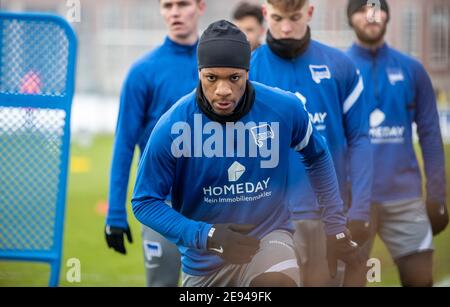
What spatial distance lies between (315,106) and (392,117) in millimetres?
788

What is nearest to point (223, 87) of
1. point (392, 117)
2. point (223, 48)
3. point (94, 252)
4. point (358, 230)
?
point (223, 48)

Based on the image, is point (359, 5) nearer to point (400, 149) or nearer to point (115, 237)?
point (400, 149)

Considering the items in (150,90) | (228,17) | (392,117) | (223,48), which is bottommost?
(392,117)

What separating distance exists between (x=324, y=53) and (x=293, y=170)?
58cm

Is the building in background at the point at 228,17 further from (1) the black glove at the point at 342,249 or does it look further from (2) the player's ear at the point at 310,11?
(1) the black glove at the point at 342,249

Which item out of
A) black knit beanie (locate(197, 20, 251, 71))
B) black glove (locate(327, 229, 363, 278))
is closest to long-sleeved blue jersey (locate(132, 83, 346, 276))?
black knit beanie (locate(197, 20, 251, 71))

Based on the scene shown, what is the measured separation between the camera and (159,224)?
3.70 metres

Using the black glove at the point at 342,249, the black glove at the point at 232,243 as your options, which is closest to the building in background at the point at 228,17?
the black glove at the point at 342,249

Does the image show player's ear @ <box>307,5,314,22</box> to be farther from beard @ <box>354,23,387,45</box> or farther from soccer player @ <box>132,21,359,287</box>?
soccer player @ <box>132,21,359,287</box>

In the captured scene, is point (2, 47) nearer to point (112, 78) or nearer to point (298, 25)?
point (298, 25)

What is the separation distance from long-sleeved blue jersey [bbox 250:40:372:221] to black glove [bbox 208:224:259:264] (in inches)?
22.0

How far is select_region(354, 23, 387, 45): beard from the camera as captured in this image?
471cm

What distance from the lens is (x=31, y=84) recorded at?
4.21 m
